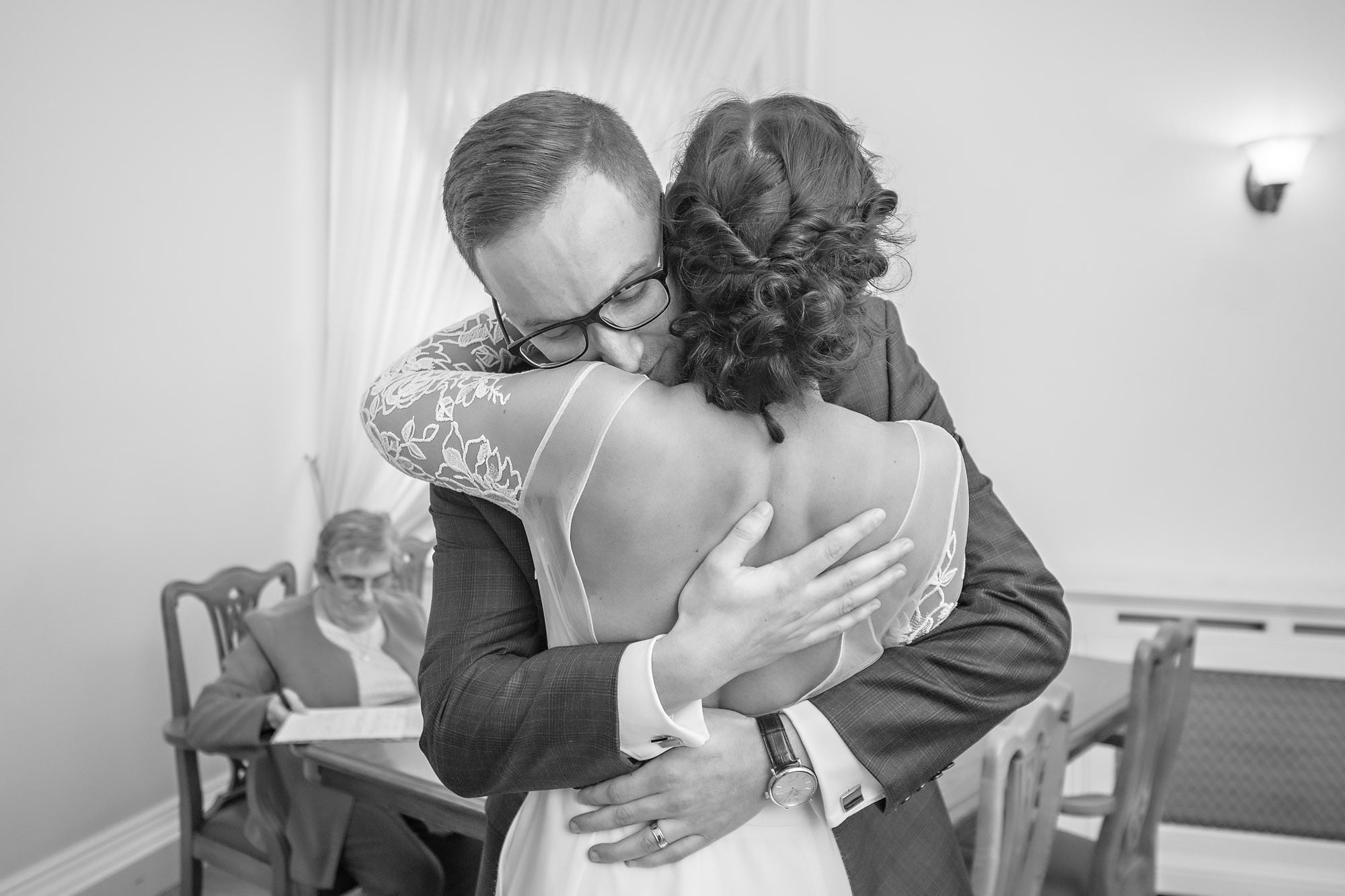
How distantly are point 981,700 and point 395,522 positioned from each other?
3.36 meters

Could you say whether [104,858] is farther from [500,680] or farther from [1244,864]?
[1244,864]

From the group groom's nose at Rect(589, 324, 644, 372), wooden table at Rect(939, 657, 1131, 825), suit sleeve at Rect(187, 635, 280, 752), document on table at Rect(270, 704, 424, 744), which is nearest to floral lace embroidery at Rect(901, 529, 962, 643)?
groom's nose at Rect(589, 324, 644, 372)

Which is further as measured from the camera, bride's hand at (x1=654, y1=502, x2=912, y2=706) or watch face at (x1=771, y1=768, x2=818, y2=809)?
watch face at (x1=771, y1=768, x2=818, y2=809)

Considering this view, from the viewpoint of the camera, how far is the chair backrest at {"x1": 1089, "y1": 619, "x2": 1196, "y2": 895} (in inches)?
82.7

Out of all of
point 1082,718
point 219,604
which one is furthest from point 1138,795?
point 219,604

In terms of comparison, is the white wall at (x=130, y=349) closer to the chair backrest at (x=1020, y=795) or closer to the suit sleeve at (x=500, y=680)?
the suit sleeve at (x=500, y=680)

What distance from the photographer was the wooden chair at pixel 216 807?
2547 mm

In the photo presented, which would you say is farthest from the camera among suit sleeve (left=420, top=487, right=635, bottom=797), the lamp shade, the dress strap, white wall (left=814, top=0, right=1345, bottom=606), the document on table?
white wall (left=814, top=0, right=1345, bottom=606)

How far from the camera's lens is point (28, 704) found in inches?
118

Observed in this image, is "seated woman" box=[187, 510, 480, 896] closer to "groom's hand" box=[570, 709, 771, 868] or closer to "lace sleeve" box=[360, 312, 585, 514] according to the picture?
"groom's hand" box=[570, 709, 771, 868]

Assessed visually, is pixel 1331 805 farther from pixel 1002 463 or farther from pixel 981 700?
pixel 981 700

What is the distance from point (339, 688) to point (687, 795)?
2.22m

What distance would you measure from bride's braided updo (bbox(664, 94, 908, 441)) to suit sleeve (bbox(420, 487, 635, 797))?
29 centimetres

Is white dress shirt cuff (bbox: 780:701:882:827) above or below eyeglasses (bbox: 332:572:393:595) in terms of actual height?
above
